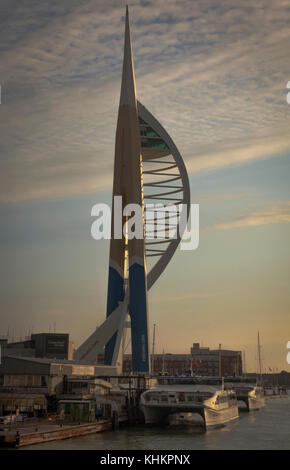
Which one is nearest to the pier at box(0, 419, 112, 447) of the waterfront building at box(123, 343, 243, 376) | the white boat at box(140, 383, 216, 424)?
the white boat at box(140, 383, 216, 424)

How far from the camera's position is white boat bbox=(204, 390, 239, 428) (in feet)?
135

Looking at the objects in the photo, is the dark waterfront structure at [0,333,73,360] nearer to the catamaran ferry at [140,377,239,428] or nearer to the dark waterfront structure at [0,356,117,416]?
the dark waterfront structure at [0,356,117,416]

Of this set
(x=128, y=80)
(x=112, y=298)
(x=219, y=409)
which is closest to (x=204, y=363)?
(x=112, y=298)

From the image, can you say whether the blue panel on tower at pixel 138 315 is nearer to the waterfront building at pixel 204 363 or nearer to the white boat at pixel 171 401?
the white boat at pixel 171 401

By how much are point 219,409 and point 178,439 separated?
9.36m

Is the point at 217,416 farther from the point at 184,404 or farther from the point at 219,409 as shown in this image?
the point at 184,404

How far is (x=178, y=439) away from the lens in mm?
35188

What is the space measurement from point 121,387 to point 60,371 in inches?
233

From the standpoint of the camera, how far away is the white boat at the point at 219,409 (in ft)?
135

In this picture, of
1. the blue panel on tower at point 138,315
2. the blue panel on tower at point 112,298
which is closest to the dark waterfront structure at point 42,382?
the blue panel on tower at point 138,315

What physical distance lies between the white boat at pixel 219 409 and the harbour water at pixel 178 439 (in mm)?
657
